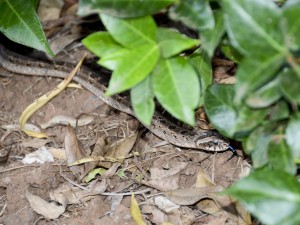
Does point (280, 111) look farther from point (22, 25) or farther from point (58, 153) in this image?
point (58, 153)

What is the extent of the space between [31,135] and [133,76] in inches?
101

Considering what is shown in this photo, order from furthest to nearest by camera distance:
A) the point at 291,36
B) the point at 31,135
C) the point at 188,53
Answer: the point at 31,135 < the point at 188,53 < the point at 291,36

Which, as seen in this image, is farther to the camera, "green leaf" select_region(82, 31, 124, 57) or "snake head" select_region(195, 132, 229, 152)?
"snake head" select_region(195, 132, 229, 152)

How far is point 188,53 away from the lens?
3.74 metres

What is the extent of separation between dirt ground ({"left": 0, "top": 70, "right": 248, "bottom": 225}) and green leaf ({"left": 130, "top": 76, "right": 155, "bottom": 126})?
1.65 m

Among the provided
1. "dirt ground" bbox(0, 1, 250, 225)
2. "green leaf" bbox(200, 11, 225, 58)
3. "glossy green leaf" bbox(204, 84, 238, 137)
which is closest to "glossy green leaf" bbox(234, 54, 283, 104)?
"green leaf" bbox(200, 11, 225, 58)

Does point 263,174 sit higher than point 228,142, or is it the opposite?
point 263,174

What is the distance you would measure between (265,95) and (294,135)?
203 millimetres

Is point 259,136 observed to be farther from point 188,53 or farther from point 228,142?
point 228,142

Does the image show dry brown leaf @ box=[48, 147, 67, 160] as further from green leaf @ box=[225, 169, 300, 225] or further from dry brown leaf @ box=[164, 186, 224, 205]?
green leaf @ box=[225, 169, 300, 225]

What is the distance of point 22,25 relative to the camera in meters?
3.73

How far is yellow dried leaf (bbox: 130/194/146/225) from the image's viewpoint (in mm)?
3902

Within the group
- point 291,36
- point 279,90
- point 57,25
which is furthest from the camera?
point 57,25

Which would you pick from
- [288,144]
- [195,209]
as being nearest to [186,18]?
[288,144]
